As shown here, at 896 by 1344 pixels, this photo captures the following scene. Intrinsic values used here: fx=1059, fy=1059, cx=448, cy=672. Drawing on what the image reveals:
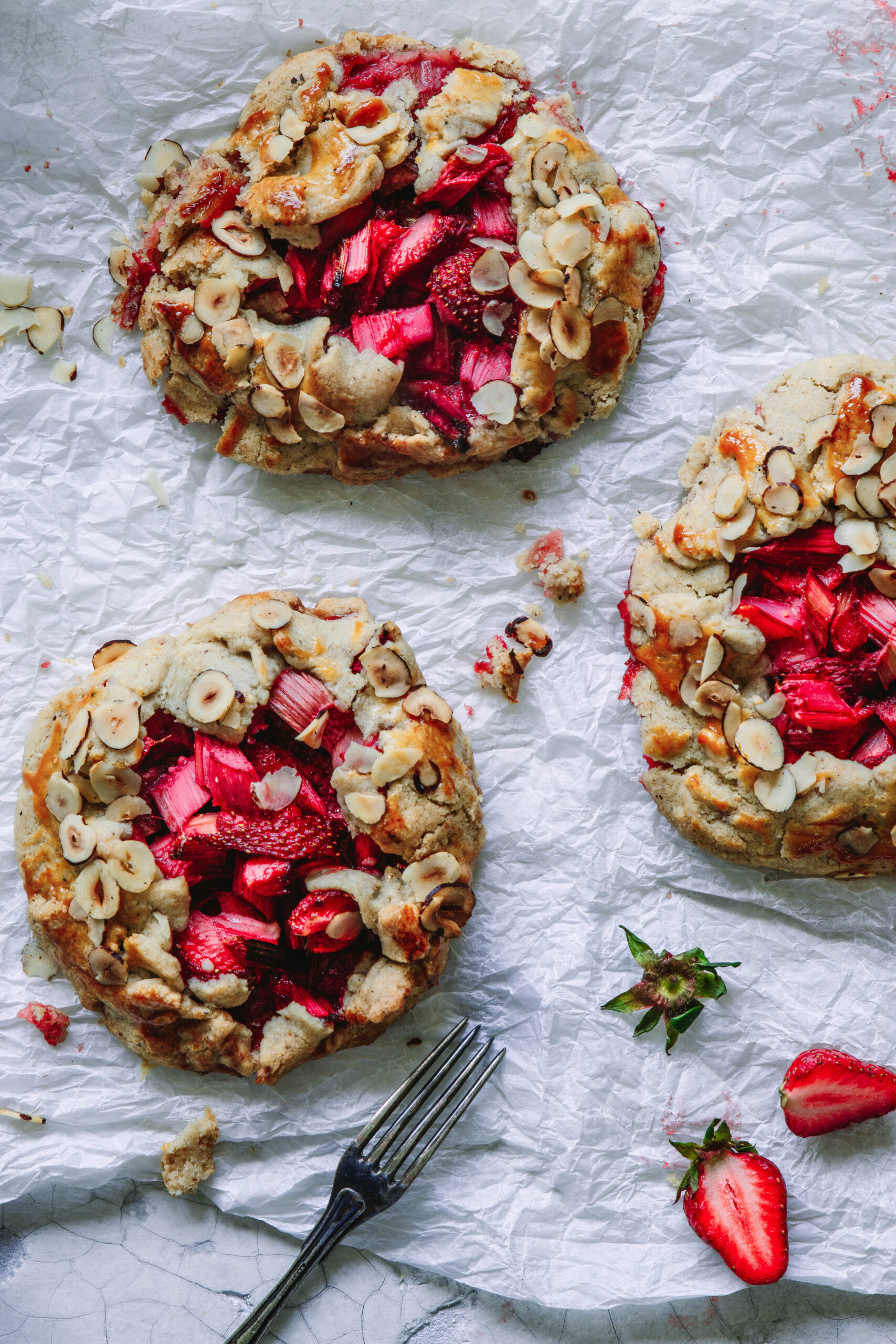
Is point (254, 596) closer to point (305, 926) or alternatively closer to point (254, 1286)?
point (305, 926)

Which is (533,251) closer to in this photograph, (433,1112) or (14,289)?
(14,289)

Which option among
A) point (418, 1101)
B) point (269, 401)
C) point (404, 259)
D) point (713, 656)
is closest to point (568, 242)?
point (404, 259)

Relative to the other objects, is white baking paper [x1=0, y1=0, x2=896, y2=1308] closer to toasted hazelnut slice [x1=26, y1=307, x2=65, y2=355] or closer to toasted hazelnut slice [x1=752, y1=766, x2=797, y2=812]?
toasted hazelnut slice [x1=26, y1=307, x2=65, y2=355]

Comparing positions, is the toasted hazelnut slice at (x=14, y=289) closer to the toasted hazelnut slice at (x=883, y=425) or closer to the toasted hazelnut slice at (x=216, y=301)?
the toasted hazelnut slice at (x=216, y=301)

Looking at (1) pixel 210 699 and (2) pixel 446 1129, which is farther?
(2) pixel 446 1129

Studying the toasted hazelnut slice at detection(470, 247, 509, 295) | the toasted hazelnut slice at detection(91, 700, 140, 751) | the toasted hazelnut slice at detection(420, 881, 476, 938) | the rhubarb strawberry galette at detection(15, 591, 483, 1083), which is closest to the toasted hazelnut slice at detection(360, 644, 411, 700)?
the rhubarb strawberry galette at detection(15, 591, 483, 1083)
